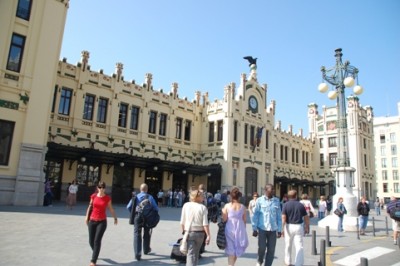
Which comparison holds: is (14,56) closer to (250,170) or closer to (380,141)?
(250,170)

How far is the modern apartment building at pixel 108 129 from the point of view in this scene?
17719 mm

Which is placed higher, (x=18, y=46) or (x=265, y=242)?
(x=18, y=46)

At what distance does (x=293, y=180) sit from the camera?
135 feet

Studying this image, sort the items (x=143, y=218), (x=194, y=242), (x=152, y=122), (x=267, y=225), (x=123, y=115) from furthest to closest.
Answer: (x=152, y=122) → (x=123, y=115) → (x=143, y=218) → (x=267, y=225) → (x=194, y=242)

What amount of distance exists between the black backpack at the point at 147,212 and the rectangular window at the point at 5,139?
39.9 ft

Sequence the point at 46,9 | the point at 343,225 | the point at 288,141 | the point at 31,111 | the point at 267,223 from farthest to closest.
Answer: the point at 288,141 → the point at 46,9 → the point at 31,111 → the point at 343,225 → the point at 267,223

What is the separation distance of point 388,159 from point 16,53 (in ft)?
264

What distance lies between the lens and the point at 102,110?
89.5 feet

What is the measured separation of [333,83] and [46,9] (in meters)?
17.5

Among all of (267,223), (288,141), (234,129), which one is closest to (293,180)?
(288,141)

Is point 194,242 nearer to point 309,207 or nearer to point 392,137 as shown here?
point 309,207

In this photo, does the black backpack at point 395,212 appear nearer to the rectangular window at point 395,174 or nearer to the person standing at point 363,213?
the person standing at point 363,213

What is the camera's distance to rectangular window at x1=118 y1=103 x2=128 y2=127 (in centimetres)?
2827

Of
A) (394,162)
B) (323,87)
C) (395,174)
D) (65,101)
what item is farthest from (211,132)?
(394,162)
